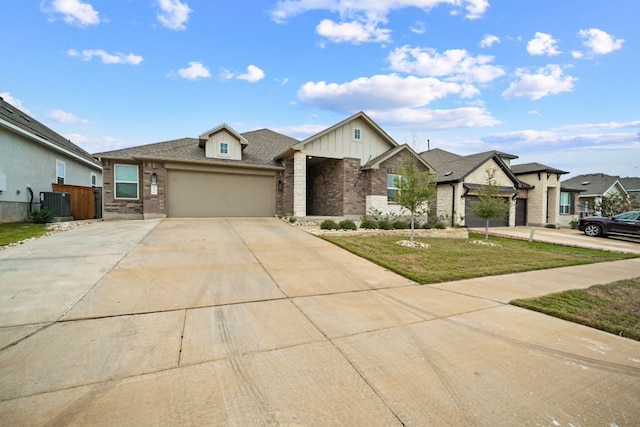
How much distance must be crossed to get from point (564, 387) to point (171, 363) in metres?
3.64

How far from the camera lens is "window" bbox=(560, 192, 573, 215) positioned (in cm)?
2497

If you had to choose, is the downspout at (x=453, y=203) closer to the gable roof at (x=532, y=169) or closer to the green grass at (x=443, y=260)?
the gable roof at (x=532, y=169)

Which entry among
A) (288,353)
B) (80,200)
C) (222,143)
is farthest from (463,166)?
(80,200)

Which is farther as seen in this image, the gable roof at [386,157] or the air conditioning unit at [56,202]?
the gable roof at [386,157]

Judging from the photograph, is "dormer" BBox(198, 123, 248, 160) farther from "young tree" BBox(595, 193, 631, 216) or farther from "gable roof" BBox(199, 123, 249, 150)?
"young tree" BBox(595, 193, 631, 216)

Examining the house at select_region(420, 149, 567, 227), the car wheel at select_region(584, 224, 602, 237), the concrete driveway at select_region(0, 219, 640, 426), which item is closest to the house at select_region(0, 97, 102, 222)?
the concrete driveway at select_region(0, 219, 640, 426)

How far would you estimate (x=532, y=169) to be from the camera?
76.2ft

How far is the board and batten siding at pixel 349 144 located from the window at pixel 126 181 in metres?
9.00

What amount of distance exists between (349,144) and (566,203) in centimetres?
2291

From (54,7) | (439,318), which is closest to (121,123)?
(54,7)

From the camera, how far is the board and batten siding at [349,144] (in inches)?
590

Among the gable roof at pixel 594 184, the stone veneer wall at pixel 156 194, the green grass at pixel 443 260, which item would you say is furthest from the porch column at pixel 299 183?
the gable roof at pixel 594 184

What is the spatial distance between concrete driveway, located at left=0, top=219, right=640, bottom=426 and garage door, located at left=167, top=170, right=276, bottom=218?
9.31 meters

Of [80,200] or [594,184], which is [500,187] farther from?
[80,200]
